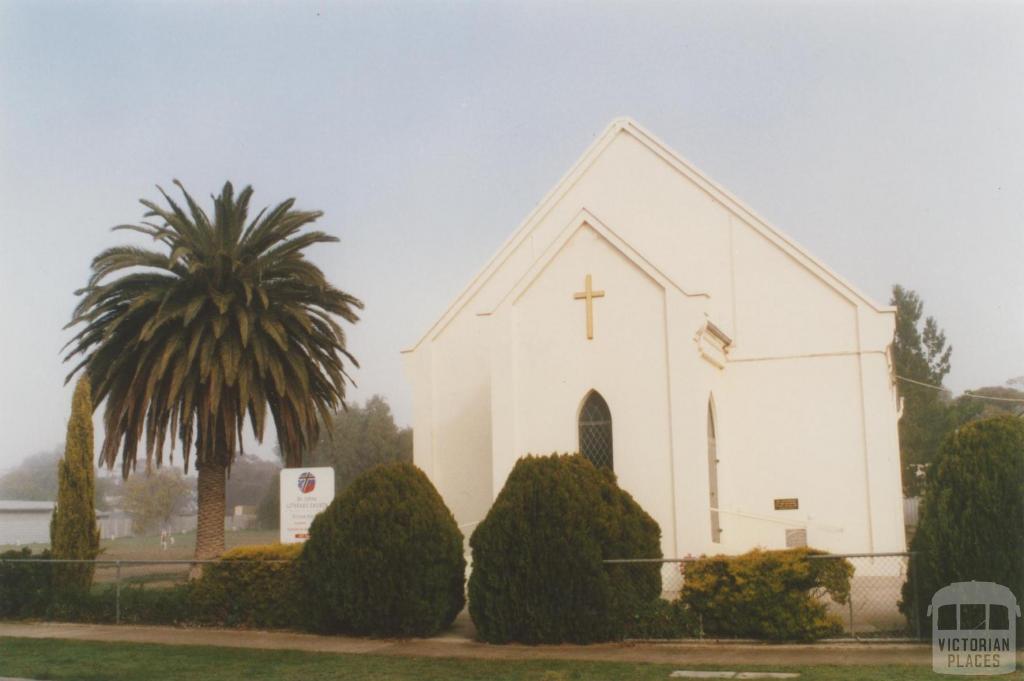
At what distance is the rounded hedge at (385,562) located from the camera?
17.2m

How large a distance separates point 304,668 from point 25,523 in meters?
65.4

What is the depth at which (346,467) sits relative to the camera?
93750mm

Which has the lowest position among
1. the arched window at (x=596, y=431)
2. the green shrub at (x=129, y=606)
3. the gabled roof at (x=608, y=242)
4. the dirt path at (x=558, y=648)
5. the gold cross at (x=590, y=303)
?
the dirt path at (x=558, y=648)

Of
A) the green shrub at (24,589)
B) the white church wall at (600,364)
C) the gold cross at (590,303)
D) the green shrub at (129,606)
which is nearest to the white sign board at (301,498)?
the green shrub at (129,606)

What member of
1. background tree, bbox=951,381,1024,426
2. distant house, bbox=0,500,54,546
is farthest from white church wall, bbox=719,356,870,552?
distant house, bbox=0,500,54,546

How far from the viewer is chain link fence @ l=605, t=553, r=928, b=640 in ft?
50.8

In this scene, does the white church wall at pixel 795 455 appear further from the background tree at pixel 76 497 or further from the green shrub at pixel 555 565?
the background tree at pixel 76 497

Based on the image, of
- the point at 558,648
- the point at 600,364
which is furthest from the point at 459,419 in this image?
the point at 558,648

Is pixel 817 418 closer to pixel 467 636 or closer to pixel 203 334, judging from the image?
pixel 467 636

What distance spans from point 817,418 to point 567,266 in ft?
21.4

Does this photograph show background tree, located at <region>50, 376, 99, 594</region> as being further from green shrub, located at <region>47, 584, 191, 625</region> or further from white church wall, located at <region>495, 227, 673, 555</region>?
white church wall, located at <region>495, 227, 673, 555</region>

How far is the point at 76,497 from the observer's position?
22750 mm

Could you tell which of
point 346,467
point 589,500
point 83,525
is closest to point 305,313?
point 83,525

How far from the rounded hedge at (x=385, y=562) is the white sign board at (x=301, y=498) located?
359 centimetres
